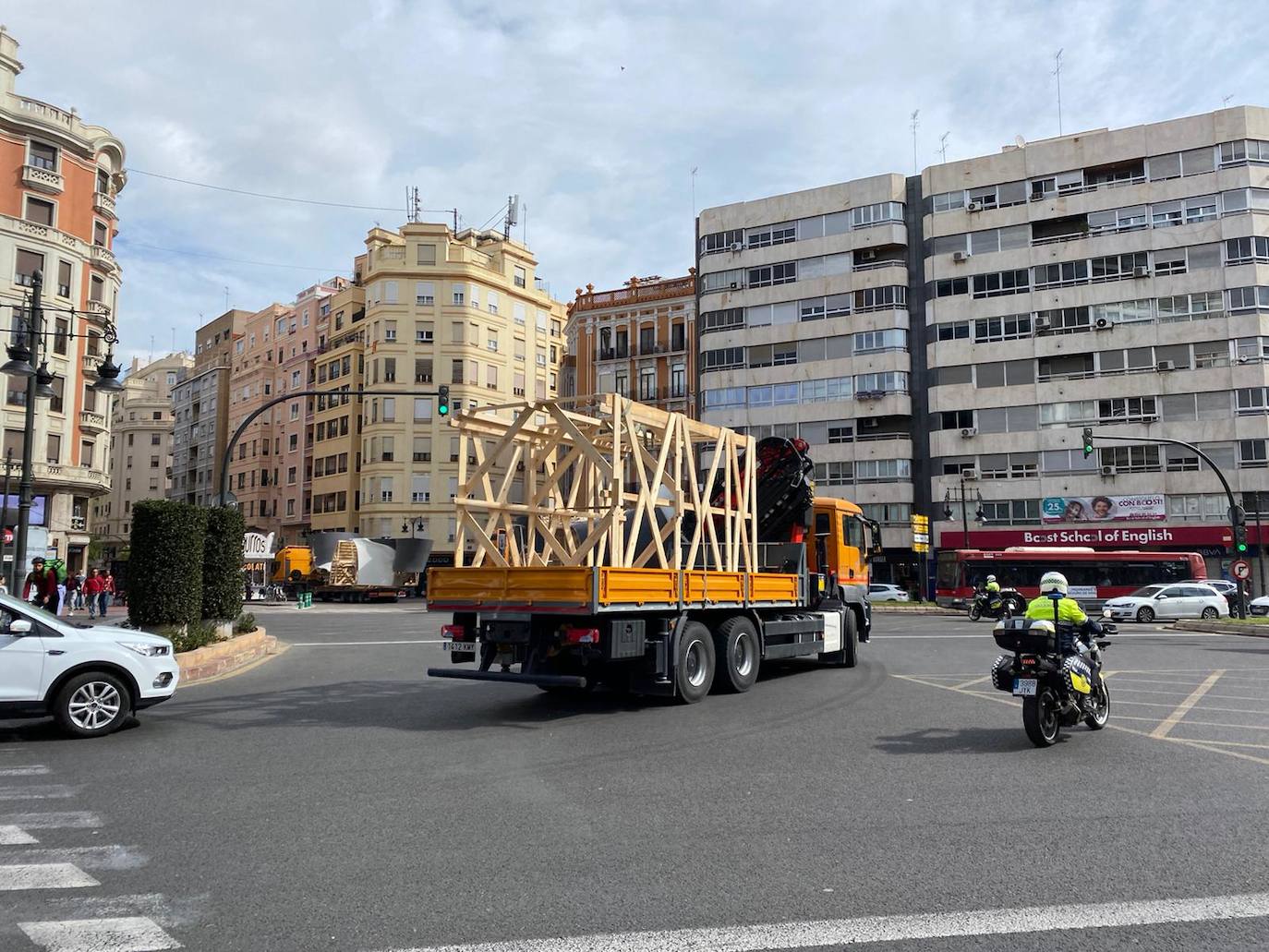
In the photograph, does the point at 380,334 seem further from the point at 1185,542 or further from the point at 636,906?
the point at 636,906

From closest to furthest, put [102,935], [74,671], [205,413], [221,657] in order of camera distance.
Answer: [102,935] < [74,671] < [221,657] < [205,413]

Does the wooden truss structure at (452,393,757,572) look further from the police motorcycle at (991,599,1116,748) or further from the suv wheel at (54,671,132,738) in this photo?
the police motorcycle at (991,599,1116,748)

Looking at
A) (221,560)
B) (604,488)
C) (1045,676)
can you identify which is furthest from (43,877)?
(221,560)

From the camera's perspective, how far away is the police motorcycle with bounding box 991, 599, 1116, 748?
875 centimetres

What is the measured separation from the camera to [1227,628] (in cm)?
2730

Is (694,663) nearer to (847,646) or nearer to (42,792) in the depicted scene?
(847,646)

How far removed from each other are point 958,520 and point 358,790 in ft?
161

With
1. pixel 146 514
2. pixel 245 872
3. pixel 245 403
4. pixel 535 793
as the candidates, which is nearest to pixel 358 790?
pixel 535 793

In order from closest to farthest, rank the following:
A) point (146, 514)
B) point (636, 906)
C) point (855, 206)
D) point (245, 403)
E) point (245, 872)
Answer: point (636, 906)
point (245, 872)
point (146, 514)
point (855, 206)
point (245, 403)

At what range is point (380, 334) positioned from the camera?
223 ft

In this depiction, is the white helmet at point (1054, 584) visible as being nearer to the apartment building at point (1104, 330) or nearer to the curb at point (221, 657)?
the curb at point (221, 657)

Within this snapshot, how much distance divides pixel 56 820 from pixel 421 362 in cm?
6339

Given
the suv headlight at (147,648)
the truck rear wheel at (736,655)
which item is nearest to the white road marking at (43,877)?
the suv headlight at (147,648)

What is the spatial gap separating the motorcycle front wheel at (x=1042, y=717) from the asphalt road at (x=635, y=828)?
6.0 inches
